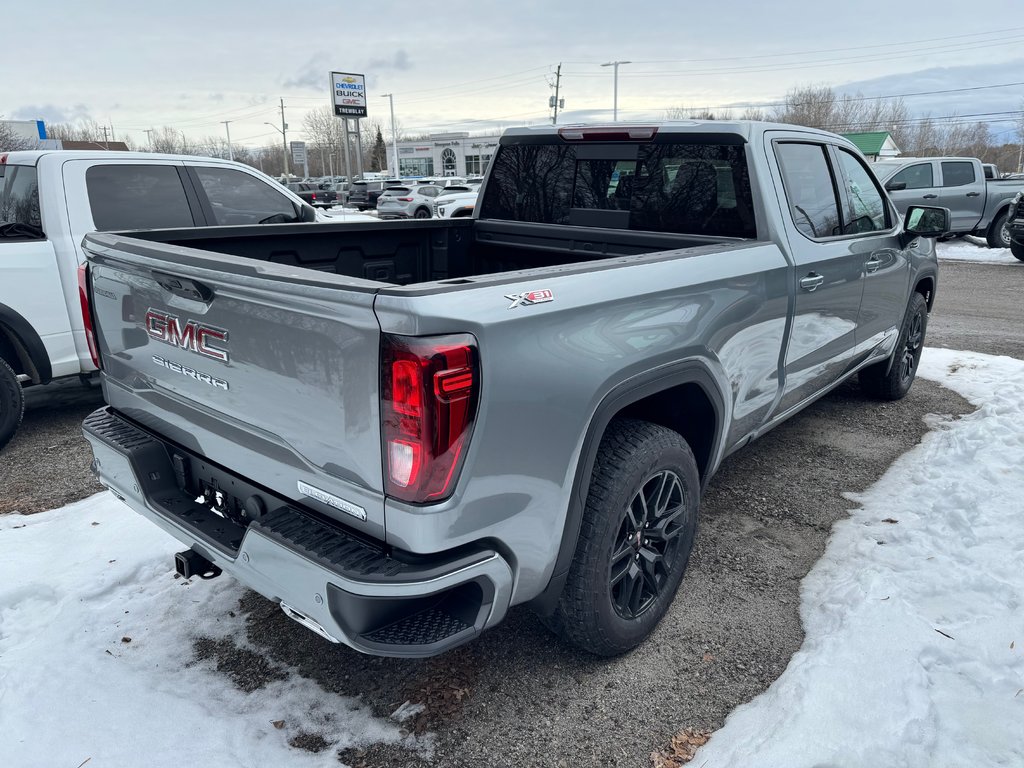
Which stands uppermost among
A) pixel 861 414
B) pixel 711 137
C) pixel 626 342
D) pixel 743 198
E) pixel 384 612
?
pixel 711 137

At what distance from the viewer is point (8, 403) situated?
15.9 ft

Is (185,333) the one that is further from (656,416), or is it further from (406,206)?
(406,206)

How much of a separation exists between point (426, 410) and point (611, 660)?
1.51m

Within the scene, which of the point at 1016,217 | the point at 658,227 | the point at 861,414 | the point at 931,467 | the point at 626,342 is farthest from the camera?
the point at 1016,217

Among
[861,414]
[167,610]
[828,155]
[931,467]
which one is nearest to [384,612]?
[167,610]

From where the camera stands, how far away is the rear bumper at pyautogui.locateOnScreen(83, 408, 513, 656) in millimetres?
1977

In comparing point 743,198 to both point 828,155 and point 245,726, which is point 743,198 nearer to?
point 828,155

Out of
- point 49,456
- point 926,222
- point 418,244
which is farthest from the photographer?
point 49,456

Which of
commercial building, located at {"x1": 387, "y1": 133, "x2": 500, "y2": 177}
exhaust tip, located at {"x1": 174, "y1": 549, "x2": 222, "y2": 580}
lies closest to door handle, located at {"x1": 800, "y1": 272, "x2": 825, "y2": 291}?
exhaust tip, located at {"x1": 174, "y1": 549, "x2": 222, "y2": 580}

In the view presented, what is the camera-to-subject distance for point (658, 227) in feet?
12.1

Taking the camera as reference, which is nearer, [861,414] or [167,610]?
[167,610]

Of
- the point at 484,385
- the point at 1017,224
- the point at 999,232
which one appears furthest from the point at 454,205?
the point at 484,385

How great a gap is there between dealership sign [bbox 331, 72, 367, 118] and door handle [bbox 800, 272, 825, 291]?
214ft

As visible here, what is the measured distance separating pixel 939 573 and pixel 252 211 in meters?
5.45
